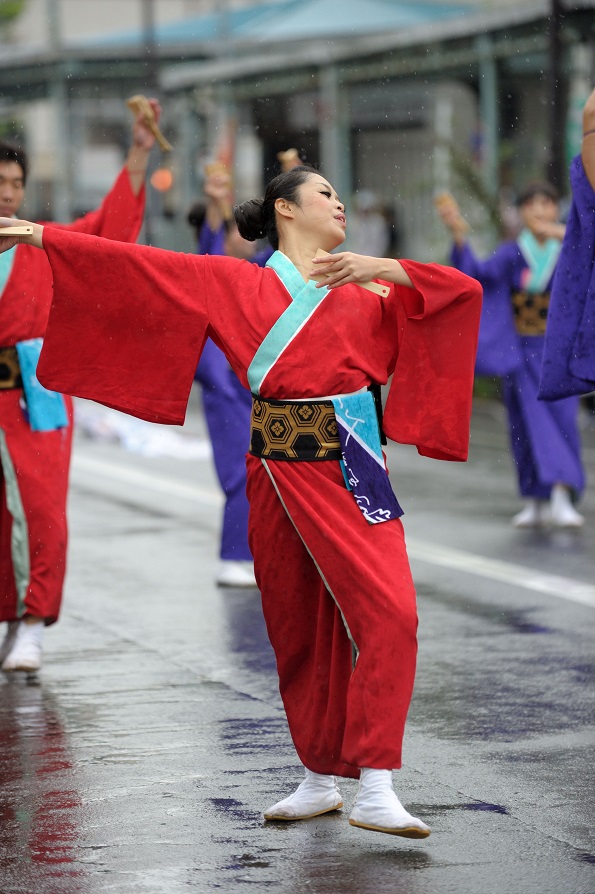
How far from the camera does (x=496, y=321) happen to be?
35.6 ft

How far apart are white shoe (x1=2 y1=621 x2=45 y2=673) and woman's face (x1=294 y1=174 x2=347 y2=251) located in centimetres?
247

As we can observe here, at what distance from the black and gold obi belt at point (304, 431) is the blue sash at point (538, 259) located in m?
6.13

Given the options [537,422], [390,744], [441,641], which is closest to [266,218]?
[390,744]

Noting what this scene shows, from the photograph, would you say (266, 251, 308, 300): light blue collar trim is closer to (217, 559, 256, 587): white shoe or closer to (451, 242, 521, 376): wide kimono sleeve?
(217, 559, 256, 587): white shoe

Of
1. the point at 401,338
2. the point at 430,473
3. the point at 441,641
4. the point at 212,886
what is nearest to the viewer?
the point at 212,886

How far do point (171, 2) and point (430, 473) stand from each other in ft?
132

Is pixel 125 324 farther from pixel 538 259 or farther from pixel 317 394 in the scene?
pixel 538 259

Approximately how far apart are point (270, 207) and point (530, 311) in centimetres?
598

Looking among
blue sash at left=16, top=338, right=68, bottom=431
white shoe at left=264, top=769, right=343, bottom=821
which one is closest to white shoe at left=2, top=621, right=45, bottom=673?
blue sash at left=16, top=338, right=68, bottom=431

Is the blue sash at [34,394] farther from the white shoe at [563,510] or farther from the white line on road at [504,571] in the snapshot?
the white shoe at [563,510]

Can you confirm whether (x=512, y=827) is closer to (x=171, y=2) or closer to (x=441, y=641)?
(x=441, y=641)

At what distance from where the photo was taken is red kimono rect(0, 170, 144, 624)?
6.41m

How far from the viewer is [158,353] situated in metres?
4.82

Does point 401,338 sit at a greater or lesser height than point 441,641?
greater
